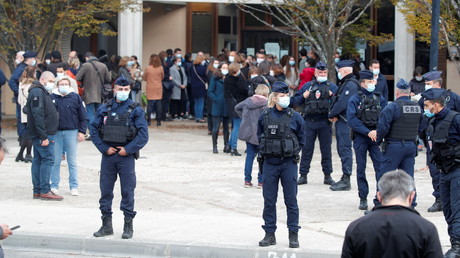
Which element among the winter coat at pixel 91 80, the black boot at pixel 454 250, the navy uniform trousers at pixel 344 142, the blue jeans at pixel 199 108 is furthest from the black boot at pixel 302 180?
the blue jeans at pixel 199 108

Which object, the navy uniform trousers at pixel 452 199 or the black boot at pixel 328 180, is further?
the black boot at pixel 328 180

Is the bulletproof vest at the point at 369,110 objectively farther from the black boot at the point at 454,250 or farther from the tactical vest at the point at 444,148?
the black boot at the point at 454,250

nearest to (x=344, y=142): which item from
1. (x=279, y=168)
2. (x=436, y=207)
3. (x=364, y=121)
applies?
(x=364, y=121)

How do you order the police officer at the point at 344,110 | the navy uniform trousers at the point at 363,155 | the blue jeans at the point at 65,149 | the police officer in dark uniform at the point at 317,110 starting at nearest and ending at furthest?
the navy uniform trousers at the point at 363,155, the blue jeans at the point at 65,149, the police officer at the point at 344,110, the police officer in dark uniform at the point at 317,110

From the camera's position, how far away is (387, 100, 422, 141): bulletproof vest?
1019cm

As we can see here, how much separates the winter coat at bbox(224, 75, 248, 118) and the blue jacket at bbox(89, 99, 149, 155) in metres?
7.03

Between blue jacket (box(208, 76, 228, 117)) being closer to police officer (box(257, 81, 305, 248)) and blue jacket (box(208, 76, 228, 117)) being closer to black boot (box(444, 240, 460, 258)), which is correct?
police officer (box(257, 81, 305, 248))

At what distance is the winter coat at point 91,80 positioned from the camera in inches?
707

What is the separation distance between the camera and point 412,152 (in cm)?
1033

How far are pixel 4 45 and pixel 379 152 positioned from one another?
40.4 feet

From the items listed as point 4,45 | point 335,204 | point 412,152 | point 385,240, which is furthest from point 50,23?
point 385,240

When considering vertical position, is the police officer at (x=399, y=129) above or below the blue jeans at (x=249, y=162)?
above

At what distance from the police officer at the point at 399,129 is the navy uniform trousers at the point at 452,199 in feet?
4.69

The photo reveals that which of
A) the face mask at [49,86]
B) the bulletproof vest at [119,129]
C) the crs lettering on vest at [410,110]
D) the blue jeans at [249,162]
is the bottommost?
the blue jeans at [249,162]
